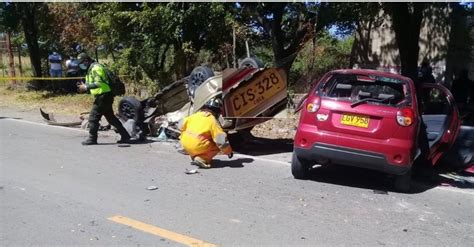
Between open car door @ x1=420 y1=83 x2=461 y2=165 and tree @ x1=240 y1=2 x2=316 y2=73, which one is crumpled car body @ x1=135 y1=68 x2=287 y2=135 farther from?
tree @ x1=240 y1=2 x2=316 y2=73

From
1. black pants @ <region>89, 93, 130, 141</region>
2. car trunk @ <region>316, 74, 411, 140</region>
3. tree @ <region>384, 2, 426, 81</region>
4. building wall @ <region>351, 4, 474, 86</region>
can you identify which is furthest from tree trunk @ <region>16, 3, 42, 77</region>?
car trunk @ <region>316, 74, 411, 140</region>

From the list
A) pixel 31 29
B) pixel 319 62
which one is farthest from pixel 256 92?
pixel 31 29

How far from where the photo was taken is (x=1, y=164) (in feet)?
24.6

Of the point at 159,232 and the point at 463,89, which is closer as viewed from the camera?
the point at 159,232

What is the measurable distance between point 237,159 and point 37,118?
7.42 meters

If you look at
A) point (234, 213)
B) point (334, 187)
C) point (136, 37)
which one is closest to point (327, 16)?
point (136, 37)

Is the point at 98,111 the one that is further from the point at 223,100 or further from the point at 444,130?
the point at 444,130

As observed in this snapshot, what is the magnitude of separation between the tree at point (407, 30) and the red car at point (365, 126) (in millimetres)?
4908

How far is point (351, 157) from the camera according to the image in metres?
6.28

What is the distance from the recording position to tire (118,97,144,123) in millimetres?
10031

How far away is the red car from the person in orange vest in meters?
1.16

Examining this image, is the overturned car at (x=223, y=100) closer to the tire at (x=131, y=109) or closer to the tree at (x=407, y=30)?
the tire at (x=131, y=109)

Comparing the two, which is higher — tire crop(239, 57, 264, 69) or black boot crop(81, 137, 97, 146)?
tire crop(239, 57, 264, 69)

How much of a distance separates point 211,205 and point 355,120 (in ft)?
6.79
